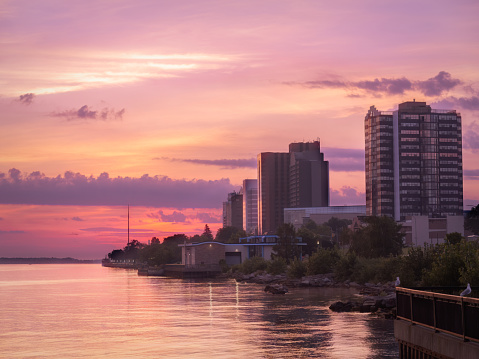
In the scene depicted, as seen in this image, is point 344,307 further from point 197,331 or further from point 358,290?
point 358,290

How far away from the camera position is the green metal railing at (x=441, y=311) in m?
25.3

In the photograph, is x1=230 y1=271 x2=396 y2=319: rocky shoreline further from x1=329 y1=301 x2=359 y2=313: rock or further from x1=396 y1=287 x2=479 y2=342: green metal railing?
x1=396 y1=287 x2=479 y2=342: green metal railing

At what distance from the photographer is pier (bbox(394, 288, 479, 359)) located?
2534 cm

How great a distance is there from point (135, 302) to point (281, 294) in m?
27.3

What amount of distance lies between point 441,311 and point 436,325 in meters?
0.76

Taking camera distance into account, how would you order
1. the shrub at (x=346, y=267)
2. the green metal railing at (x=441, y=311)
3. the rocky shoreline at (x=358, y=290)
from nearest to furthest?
1. the green metal railing at (x=441, y=311)
2. the rocky shoreline at (x=358, y=290)
3. the shrub at (x=346, y=267)

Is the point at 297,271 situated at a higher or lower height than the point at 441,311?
lower

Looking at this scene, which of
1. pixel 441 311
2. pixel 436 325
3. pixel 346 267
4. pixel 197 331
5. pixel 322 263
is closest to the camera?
pixel 441 311

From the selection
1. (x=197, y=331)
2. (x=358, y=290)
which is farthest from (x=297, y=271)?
(x=197, y=331)

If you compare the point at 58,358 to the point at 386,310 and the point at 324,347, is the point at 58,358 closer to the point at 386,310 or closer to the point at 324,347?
the point at 324,347

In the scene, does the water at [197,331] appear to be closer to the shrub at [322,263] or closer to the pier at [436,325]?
the pier at [436,325]

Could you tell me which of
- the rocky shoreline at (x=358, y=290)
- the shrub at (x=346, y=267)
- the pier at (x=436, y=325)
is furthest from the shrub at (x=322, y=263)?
the pier at (x=436, y=325)

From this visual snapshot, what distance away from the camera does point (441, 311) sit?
28.2 meters

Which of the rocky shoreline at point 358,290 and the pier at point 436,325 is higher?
the pier at point 436,325
